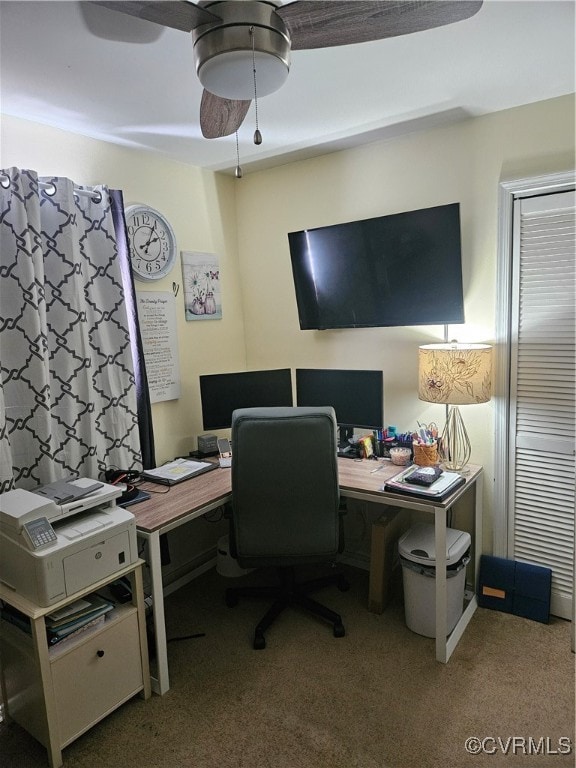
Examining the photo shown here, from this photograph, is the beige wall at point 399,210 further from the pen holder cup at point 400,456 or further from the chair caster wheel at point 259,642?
the chair caster wheel at point 259,642

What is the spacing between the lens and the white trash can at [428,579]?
2273 millimetres

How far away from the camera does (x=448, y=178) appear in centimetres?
252

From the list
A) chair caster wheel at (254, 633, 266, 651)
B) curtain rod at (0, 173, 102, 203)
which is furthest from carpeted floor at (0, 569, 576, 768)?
curtain rod at (0, 173, 102, 203)

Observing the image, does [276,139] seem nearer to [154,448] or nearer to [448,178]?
[448,178]

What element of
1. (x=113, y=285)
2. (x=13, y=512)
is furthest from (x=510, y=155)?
(x=13, y=512)

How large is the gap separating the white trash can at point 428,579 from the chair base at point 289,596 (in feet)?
1.16

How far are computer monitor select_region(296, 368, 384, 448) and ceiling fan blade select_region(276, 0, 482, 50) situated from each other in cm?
162

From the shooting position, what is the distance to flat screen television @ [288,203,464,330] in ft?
8.11

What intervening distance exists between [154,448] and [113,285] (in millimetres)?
896

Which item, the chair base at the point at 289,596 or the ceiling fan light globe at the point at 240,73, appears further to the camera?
the chair base at the point at 289,596

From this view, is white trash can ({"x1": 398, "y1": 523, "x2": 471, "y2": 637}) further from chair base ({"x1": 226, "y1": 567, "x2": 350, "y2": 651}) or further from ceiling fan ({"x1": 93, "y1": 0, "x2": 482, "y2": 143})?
ceiling fan ({"x1": 93, "y1": 0, "x2": 482, "y2": 143})

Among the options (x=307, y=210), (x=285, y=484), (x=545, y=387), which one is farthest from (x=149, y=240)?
(x=545, y=387)

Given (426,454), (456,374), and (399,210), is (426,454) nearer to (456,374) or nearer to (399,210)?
(456,374)

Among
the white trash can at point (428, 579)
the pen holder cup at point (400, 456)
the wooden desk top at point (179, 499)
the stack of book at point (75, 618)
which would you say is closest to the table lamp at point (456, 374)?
the pen holder cup at point (400, 456)
